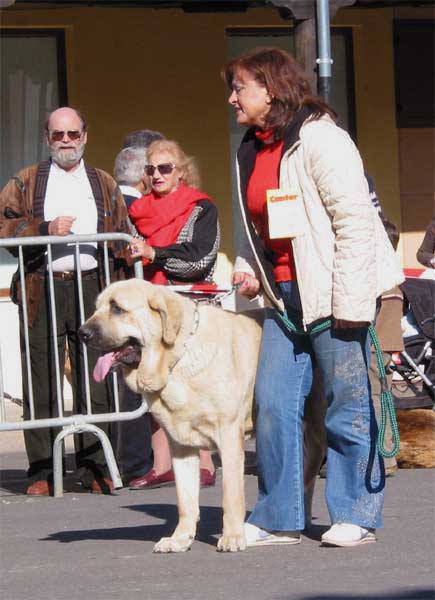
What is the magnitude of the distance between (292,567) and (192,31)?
27.4 feet

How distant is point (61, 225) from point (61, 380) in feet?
2.89

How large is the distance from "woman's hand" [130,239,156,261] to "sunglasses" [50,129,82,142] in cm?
71

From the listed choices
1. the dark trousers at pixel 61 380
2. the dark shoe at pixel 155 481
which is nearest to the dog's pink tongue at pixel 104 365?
the dark trousers at pixel 61 380

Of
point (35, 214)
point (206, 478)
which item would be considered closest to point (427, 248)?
point (206, 478)

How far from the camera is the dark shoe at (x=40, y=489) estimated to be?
26.3ft

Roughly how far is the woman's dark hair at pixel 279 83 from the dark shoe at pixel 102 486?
9.38 ft

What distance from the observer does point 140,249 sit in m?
7.75

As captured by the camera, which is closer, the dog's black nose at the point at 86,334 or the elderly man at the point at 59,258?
the dog's black nose at the point at 86,334

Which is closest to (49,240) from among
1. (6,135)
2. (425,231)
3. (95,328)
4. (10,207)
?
(10,207)

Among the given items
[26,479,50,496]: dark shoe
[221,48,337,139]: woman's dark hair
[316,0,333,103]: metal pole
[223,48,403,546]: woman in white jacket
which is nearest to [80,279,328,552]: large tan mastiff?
[223,48,403,546]: woman in white jacket

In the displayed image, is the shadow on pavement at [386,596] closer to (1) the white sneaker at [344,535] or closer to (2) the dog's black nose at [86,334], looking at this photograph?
(1) the white sneaker at [344,535]

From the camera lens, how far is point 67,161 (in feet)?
26.2

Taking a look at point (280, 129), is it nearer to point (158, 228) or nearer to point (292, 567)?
point (292, 567)

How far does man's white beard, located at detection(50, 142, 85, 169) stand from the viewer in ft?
26.2
